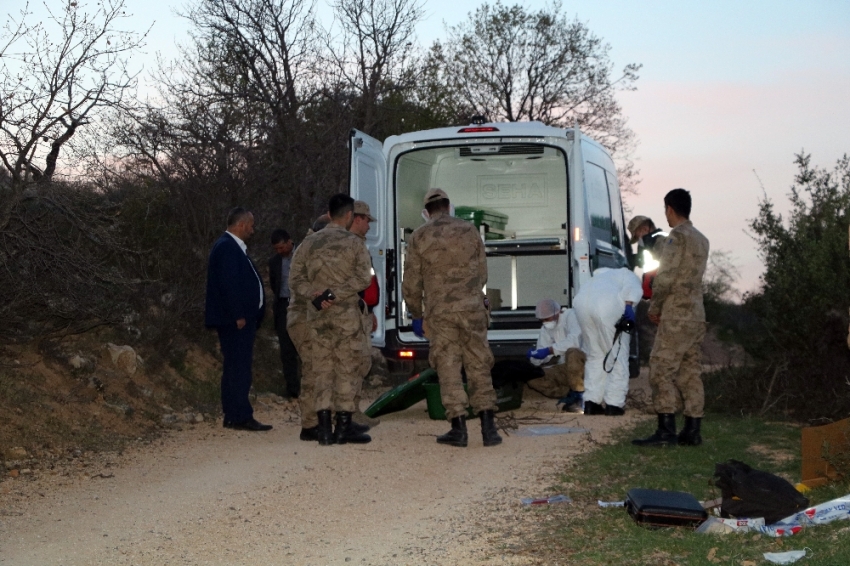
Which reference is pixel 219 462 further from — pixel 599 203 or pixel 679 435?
pixel 599 203

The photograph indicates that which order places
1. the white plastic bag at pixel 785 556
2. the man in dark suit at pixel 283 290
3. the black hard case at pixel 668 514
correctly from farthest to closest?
1. the man in dark suit at pixel 283 290
2. the black hard case at pixel 668 514
3. the white plastic bag at pixel 785 556

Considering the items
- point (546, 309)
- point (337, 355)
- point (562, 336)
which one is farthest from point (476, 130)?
point (337, 355)

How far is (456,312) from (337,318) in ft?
2.85

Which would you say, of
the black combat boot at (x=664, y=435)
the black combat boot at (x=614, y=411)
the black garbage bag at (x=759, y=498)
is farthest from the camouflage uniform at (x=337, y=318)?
the black garbage bag at (x=759, y=498)

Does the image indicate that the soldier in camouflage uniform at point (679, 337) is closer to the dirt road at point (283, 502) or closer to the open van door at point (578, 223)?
the dirt road at point (283, 502)

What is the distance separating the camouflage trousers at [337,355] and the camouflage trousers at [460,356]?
0.57 m

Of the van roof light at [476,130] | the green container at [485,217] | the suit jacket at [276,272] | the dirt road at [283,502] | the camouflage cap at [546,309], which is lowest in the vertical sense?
the dirt road at [283,502]

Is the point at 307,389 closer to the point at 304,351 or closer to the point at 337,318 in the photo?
the point at 304,351

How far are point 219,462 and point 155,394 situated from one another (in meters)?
2.87

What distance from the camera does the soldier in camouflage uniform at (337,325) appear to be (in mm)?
8008

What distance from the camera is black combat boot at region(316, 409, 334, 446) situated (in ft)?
26.0

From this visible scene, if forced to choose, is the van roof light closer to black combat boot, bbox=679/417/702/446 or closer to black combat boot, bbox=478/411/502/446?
black combat boot, bbox=478/411/502/446

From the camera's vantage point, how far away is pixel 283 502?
19.2ft

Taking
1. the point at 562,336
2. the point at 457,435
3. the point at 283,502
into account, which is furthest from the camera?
the point at 562,336
